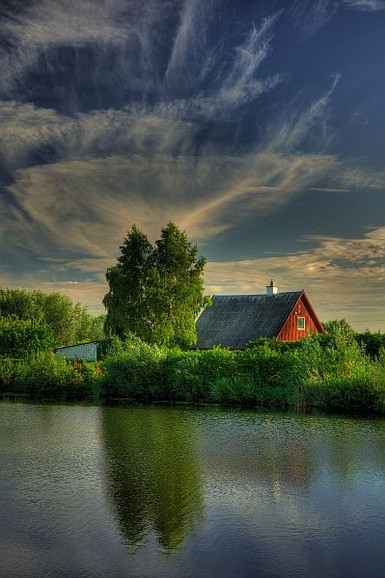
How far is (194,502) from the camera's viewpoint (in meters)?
9.86

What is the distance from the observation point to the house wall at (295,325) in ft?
140

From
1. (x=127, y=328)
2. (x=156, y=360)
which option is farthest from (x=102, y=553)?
(x=127, y=328)

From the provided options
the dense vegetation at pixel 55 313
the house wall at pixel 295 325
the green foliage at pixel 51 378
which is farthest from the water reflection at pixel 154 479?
the dense vegetation at pixel 55 313

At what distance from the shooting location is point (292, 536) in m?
8.09

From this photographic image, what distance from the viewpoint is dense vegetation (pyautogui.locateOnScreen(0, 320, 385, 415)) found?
2225 centimetres

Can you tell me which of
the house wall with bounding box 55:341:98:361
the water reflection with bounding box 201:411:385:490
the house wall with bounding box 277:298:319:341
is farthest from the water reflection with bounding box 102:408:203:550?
the house wall with bounding box 55:341:98:361

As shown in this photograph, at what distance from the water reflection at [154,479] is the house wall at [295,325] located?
24.4 meters

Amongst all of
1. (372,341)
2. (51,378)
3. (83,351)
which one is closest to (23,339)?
(83,351)

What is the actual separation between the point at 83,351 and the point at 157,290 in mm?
11568

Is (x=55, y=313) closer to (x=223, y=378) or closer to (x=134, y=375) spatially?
(x=134, y=375)

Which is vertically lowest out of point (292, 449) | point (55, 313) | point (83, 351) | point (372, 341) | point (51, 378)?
point (292, 449)

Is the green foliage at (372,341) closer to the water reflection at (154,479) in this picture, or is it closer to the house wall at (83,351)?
the water reflection at (154,479)

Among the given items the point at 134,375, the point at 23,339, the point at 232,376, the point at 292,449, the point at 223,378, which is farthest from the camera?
the point at 23,339

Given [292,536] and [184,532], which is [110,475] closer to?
[184,532]
